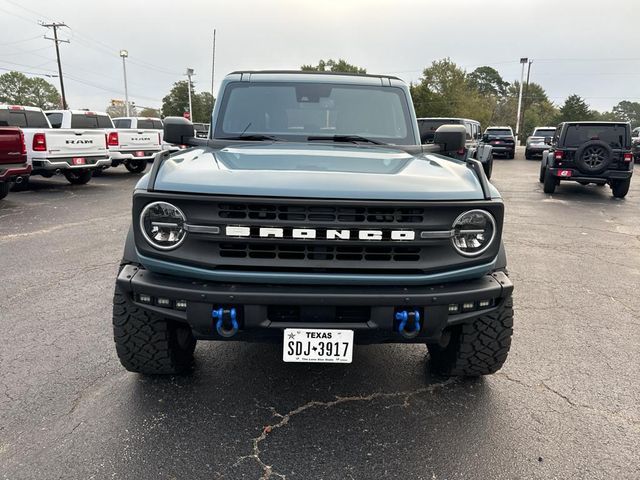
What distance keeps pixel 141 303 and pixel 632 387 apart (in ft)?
9.98

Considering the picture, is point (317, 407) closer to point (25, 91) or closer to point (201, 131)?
point (201, 131)

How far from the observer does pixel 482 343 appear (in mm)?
2896

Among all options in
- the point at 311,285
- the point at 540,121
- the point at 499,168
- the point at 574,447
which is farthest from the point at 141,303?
the point at 540,121

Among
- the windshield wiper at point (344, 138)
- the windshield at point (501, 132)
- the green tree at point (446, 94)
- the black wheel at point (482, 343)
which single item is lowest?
the black wheel at point (482, 343)

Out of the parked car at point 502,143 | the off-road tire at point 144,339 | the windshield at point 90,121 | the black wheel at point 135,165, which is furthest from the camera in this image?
the parked car at point 502,143

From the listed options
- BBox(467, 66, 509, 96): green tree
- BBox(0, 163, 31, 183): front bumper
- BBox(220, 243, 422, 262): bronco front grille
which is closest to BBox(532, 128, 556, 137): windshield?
BBox(0, 163, 31, 183): front bumper

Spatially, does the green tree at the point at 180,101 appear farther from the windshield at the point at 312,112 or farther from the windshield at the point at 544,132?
the windshield at the point at 312,112

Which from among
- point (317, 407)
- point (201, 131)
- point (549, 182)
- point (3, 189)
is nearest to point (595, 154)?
point (549, 182)

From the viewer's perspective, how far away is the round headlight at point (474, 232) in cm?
249

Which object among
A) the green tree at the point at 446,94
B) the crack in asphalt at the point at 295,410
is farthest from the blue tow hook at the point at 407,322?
the green tree at the point at 446,94

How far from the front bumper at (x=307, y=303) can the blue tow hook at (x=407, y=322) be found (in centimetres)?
2

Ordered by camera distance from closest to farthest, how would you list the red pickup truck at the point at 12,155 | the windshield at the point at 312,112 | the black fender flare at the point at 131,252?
the black fender flare at the point at 131,252, the windshield at the point at 312,112, the red pickup truck at the point at 12,155

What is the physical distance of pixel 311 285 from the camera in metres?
2.40

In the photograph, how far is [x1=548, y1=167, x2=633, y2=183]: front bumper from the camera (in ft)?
38.0
